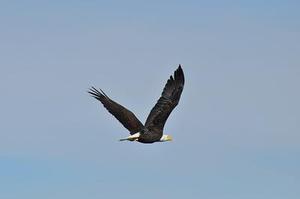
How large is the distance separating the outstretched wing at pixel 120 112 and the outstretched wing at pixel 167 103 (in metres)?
0.96

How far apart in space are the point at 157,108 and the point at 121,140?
159 inches

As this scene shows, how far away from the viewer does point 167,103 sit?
56469mm

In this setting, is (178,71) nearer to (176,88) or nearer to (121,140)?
(176,88)

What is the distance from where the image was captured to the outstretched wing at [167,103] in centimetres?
5628

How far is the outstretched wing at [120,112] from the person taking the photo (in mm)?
57188

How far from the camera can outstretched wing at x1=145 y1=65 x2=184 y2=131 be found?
56.3 m

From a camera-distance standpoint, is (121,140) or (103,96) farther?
(103,96)

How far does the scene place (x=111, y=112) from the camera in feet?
189

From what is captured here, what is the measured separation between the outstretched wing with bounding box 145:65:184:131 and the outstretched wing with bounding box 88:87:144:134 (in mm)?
960

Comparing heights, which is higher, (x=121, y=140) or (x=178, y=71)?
(x=178, y=71)

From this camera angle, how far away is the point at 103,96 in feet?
188

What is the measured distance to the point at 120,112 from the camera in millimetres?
57469

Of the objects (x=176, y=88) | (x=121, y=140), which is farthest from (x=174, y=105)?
(x=121, y=140)

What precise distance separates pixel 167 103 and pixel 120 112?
2755 mm
